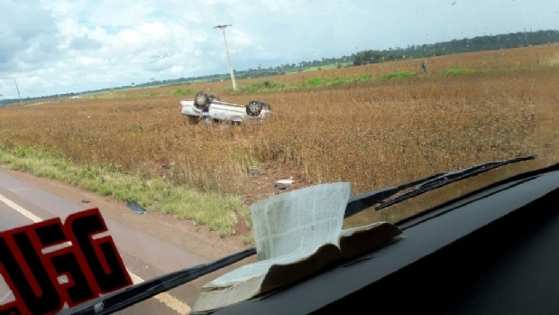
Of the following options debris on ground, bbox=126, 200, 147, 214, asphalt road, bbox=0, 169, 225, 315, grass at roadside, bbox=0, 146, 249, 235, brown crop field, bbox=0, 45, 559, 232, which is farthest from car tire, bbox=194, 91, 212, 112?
debris on ground, bbox=126, 200, 147, 214

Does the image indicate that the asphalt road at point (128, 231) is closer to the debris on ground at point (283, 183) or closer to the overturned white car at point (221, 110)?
the debris on ground at point (283, 183)

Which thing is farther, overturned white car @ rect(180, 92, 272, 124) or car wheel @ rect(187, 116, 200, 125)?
car wheel @ rect(187, 116, 200, 125)

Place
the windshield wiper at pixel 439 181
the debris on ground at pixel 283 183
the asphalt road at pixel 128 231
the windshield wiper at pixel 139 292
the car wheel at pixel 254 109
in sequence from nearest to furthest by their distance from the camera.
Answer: the windshield wiper at pixel 139 292 < the asphalt road at pixel 128 231 < the windshield wiper at pixel 439 181 < the debris on ground at pixel 283 183 < the car wheel at pixel 254 109

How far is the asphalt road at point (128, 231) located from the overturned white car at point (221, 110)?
228 inches

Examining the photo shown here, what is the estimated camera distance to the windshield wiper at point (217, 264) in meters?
1.77

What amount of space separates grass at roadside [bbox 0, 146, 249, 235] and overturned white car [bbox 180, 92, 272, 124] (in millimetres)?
4180

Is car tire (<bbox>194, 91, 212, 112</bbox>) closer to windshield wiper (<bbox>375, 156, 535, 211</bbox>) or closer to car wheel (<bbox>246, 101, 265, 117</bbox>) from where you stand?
car wheel (<bbox>246, 101, 265, 117</bbox>)

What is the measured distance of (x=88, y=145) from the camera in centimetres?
1372

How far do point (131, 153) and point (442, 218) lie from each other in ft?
33.8

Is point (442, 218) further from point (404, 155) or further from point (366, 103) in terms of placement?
point (366, 103)

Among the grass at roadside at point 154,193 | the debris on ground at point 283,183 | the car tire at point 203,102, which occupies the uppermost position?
the car tire at point 203,102

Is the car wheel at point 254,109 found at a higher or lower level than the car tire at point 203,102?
lower

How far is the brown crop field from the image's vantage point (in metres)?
7.00

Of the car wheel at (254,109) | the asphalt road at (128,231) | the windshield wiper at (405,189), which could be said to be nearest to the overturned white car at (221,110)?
the car wheel at (254,109)
